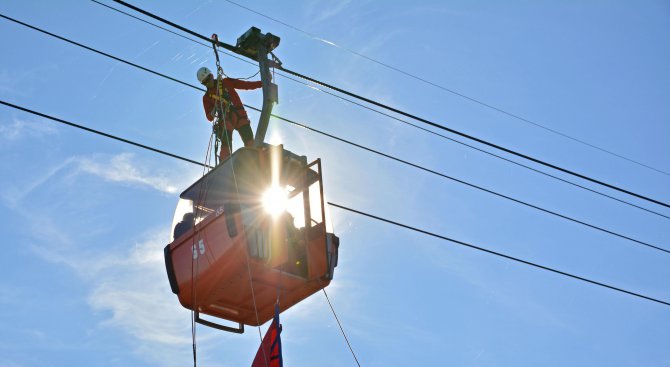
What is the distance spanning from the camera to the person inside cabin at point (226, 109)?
14.3 metres

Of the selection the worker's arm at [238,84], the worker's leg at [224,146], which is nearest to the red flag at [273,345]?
the worker's leg at [224,146]

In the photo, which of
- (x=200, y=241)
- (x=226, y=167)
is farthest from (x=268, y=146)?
(x=200, y=241)

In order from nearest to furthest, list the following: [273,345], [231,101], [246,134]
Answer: [273,345] → [246,134] → [231,101]

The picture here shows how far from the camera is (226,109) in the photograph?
14445mm

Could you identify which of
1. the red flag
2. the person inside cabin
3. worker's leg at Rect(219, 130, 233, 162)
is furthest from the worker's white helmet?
the red flag

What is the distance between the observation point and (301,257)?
522 inches

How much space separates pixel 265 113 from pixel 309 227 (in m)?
1.67

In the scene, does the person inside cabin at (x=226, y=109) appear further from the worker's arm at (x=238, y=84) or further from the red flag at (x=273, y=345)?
the red flag at (x=273, y=345)

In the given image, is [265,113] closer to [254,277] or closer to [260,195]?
[260,195]

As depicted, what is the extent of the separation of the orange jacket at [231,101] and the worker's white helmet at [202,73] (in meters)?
0.27

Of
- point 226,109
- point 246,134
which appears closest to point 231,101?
point 226,109

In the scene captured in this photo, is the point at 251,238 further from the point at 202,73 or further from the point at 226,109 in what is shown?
the point at 202,73

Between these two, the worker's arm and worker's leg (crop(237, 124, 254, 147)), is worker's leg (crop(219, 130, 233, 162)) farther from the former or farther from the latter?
the worker's arm

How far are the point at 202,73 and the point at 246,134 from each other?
1.38m
